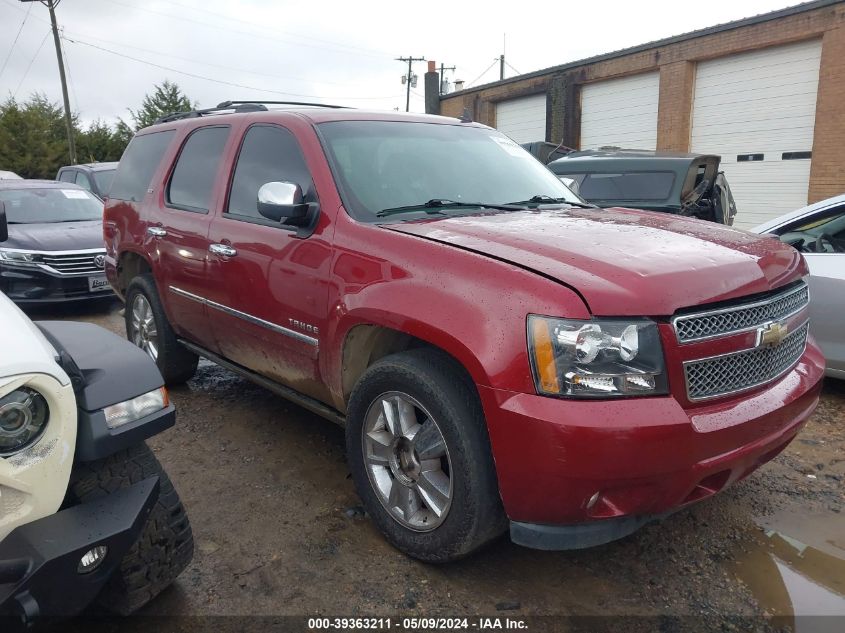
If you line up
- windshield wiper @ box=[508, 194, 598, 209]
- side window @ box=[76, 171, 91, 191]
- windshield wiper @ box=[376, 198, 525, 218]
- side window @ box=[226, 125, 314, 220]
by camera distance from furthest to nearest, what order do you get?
side window @ box=[76, 171, 91, 191] → windshield wiper @ box=[508, 194, 598, 209] → side window @ box=[226, 125, 314, 220] → windshield wiper @ box=[376, 198, 525, 218]

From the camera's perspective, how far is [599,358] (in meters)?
2.17

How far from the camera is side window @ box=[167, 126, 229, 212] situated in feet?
13.4

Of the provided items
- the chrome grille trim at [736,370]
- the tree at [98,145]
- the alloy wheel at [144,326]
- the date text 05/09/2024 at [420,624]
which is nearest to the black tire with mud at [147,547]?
the date text 05/09/2024 at [420,624]

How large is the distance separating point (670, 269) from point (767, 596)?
1.37 meters

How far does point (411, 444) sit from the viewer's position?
2.67 meters

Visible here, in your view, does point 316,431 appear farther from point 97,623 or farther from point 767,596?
point 767,596

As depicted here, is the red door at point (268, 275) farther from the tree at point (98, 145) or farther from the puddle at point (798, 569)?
the tree at point (98, 145)

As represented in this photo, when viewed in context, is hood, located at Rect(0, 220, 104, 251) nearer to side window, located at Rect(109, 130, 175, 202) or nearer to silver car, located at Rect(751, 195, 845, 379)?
side window, located at Rect(109, 130, 175, 202)

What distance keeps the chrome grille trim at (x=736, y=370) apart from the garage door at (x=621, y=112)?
16.3 m

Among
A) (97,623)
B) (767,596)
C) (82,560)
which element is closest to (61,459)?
(82,560)

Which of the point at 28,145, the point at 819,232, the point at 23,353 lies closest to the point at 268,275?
the point at 23,353

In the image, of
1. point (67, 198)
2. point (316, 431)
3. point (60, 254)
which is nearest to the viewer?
point (316, 431)

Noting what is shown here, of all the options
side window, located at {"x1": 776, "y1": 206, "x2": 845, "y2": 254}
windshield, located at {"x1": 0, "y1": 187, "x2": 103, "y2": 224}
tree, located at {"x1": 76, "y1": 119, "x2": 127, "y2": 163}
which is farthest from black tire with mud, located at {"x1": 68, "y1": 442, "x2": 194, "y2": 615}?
tree, located at {"x1": 76, "y1": 119, "x2": 127, "y2": 163}

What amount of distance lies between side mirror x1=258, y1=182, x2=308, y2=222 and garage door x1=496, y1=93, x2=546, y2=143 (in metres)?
18.8
